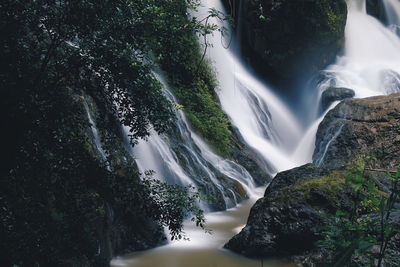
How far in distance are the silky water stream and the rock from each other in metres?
0.73

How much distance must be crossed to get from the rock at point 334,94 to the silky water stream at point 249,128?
734 mm

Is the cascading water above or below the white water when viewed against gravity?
below

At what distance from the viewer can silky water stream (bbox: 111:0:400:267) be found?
5994 millimetres

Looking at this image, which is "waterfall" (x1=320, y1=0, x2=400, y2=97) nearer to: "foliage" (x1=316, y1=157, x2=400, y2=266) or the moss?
the moss

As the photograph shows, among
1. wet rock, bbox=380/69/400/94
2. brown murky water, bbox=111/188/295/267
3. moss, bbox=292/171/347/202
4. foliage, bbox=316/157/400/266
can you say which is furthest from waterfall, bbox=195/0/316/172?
foliage, bbox=316/157/400/266

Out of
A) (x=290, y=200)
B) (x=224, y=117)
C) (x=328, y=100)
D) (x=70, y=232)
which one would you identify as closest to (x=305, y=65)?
(x=328, y=100)

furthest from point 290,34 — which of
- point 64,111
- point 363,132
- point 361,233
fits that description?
point 361,233

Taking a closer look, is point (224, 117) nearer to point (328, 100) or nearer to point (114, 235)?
point (328, 100)

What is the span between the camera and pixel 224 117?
12508mm

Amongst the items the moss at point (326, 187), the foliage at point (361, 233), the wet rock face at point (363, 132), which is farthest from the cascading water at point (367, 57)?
the foliage at point (361, 233)

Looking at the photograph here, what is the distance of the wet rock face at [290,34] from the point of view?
17438 millimetres

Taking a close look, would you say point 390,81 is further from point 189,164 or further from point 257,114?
point 189,164

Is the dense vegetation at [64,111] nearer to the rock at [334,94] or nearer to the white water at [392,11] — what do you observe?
the rock at [334,94]

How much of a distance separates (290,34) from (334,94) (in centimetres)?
343
